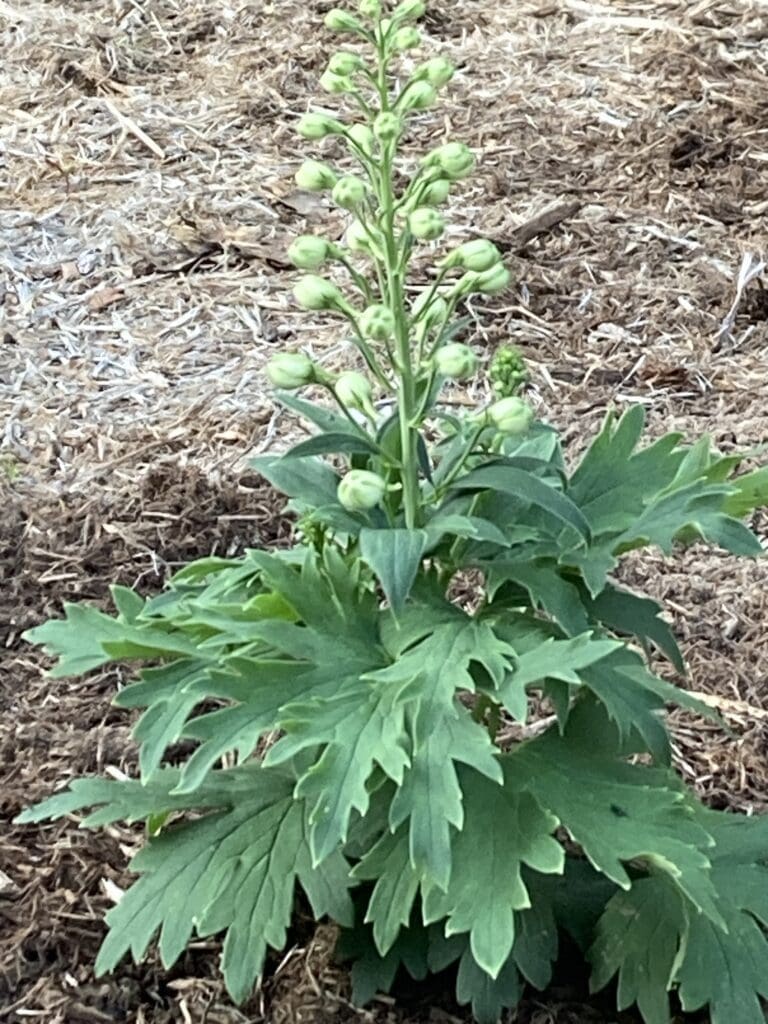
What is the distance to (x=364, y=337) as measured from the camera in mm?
2062

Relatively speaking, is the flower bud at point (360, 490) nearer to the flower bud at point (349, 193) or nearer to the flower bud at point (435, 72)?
the flower bud at point (349, 193)

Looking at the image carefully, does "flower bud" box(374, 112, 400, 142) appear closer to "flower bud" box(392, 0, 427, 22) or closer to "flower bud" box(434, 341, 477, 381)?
"flower bud" box(392, 0, 427, 22)

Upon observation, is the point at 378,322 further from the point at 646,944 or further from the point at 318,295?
the point at 646,944

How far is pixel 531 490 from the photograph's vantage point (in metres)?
2.00

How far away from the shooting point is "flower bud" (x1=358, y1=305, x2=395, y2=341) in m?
1.97

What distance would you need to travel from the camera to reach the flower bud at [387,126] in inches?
78.0

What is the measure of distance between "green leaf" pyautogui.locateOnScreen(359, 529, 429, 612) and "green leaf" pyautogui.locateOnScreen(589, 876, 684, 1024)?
1.97 ft

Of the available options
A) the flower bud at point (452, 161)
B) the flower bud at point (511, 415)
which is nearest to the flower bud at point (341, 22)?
the flower bud at point (452, 161)

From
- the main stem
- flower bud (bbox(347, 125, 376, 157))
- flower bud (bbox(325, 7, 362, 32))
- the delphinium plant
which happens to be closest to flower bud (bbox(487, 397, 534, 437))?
the delphinium plant

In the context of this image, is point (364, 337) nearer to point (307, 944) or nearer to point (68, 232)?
point (307, 944)

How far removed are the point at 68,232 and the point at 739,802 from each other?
11.1 ft

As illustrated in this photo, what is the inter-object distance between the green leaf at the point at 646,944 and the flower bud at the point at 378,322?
889 mm

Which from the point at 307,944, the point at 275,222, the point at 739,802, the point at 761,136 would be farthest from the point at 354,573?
the point at 761,136

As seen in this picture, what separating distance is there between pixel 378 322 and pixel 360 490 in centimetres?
22
